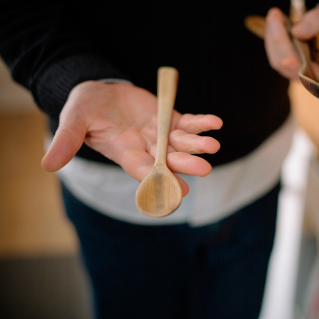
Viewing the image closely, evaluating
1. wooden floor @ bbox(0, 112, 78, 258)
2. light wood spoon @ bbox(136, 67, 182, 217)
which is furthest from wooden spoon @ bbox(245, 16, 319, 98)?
wooden floor @ bbox(0, 112, 78, 258)

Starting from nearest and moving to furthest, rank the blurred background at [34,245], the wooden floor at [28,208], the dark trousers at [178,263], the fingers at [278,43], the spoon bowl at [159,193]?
1. the spoon bowl at [159,193]
2. the fingers at [278,43]
3. the dark trousers at [178,263]
4. the blurred background at [34,245]
5. the wooden floor at [28,208]

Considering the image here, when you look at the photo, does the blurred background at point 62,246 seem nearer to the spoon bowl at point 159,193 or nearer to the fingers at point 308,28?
the fingers at point 308,28

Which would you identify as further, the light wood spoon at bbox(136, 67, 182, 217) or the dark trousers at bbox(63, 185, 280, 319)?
the dark trousers at bbox(63, 185, 280, 319)

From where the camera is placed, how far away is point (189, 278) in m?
0.46

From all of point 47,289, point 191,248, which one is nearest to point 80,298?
point 47,289

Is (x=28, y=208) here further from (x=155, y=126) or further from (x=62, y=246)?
(x=155, y=126)

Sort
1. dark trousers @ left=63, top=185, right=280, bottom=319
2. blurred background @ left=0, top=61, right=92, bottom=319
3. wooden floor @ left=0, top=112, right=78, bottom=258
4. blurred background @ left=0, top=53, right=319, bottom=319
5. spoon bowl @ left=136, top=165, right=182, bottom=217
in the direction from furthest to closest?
1. wooden floor @ left=0, top=112, right=78, bottom=258
2. blurred background @ left=0, top=61, right=92, bottom=319
3. blurred background @ left=0, top=53, right=319, bottom=319
4. dark trousers @ left=63, top=185, right=280, bottom=319
5. spoon bowl @ left=136, top=165, right=182, bottom=217

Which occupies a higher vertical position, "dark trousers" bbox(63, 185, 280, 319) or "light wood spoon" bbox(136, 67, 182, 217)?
"light wood spoon" bbox(136, 67, 182, 217)

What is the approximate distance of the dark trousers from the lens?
41 centimetres

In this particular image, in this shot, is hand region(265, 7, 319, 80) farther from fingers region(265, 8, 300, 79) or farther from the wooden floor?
the wooden floor

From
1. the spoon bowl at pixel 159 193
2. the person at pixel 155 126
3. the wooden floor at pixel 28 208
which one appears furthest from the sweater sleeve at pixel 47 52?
the wooden floor at pixel 28 208

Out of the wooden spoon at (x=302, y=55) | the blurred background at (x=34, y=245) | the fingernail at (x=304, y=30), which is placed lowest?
the blurred background at (x=34, y=245)

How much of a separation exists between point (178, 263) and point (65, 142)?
304mm

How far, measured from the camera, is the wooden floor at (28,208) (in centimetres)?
93
